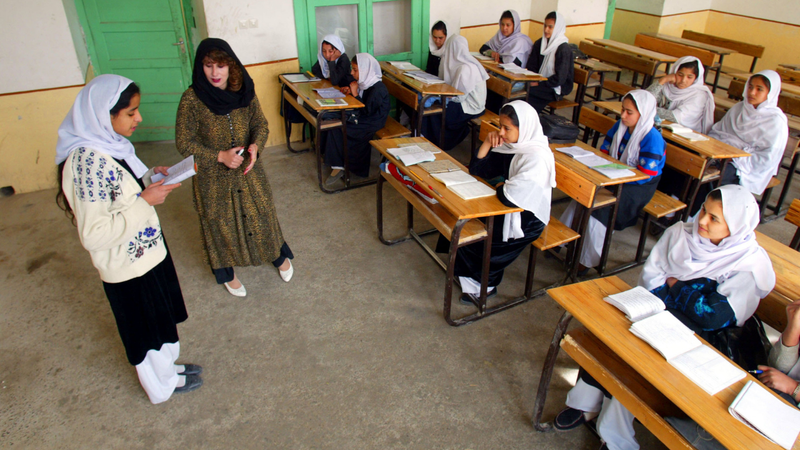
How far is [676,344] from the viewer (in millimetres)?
1602

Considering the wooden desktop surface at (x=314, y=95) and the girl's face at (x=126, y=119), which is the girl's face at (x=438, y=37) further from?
the girl's face at (x=126, y=119)

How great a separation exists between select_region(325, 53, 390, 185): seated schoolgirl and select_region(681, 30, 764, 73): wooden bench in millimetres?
4681

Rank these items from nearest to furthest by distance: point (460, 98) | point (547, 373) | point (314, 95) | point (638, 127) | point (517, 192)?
1. point (547, 373)
2. point (517, 192)
3. point (638, 127)
4. point (314, 95)
5. point (460, 98)

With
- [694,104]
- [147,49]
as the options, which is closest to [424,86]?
[694,104]

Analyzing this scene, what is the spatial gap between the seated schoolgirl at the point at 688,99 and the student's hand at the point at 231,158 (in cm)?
336

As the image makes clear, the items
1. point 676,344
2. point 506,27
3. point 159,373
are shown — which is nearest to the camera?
point 676,344

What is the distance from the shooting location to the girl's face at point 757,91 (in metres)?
3.51

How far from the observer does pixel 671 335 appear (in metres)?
1.63

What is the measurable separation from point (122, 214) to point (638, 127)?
2922 mm

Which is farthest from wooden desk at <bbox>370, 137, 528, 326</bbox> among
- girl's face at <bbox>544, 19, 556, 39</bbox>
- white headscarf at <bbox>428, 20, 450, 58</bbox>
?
girl's face at <bbox>544, 19, 556, 39</bbox>

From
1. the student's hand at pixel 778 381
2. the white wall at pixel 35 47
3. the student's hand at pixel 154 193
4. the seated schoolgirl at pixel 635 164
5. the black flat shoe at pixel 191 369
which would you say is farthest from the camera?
the white wall at pixel 35 47

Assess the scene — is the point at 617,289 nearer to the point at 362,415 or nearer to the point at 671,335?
the point at 671,335

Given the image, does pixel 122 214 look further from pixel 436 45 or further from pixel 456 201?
pixel 436 45

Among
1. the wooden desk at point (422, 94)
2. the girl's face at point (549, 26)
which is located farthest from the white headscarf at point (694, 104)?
the wooden desk at point (422, 94)
